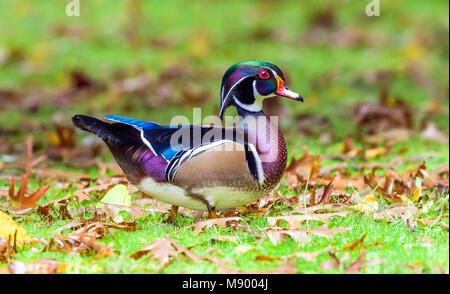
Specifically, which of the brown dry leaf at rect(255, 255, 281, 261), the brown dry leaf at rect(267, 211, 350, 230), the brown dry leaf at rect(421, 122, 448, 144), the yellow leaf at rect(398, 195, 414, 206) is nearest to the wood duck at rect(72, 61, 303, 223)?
the brown dry leaf at rect(267, 211, 350, 230)

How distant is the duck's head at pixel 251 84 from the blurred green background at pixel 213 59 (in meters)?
2.24

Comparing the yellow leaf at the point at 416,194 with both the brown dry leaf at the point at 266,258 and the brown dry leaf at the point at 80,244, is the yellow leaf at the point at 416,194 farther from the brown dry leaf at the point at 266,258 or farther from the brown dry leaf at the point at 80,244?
the brown dry leaf at the point at 80,244

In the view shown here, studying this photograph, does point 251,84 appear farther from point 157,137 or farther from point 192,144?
point 157,137

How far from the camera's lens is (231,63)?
8688 mm

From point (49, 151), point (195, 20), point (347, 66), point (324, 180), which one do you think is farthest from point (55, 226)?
point (195, 20)

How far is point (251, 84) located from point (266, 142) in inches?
11.1

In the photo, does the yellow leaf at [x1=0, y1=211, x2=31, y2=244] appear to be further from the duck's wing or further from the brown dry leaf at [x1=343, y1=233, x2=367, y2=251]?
the brown dry leaf at [x1=343, y1=233, x2=367, y2=251]

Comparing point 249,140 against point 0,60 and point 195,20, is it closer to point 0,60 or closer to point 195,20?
point 0,60

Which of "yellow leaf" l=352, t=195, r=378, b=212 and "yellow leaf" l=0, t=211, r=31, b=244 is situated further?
"yellow leaf" l=352, t=195, r=378, b=212

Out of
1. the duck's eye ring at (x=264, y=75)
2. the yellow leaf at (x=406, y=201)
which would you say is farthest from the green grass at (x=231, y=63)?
the duck's eye ring at (x=264, y=75)

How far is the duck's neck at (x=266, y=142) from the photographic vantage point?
329 cm

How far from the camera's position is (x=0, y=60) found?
8.66 meters

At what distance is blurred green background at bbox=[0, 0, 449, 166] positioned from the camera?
22.2ft
